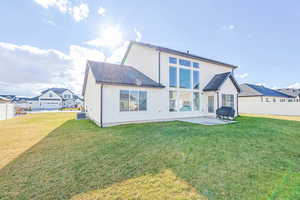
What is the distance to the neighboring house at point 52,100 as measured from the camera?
3900 centimetres

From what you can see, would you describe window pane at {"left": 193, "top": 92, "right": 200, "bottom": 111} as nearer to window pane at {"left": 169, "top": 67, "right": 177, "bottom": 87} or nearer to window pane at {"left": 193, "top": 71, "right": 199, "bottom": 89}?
window pane at {"left": 193, "top": 71, "right": 199, "bottom": 89}

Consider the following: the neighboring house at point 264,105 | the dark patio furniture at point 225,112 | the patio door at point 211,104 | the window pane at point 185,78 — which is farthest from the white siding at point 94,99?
the neighboring house at point 264,105

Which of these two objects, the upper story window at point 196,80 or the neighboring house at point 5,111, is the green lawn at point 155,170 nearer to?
→ the upper story window at point 196,80

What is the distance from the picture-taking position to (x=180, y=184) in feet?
8.95

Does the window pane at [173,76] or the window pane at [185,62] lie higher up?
the window pane at [185,62]

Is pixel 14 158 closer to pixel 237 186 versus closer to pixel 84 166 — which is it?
pixel 84 166

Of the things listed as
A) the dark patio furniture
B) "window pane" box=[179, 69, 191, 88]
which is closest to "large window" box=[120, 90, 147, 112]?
"window pane" box=[179, 69, 191, 88]

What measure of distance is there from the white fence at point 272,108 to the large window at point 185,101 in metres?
14.7

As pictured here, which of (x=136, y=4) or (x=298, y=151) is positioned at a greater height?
(x=136, y=4)

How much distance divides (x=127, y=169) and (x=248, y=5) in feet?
51.8

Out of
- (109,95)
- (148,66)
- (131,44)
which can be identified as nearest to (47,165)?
(109,95)

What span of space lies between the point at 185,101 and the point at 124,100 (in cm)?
619

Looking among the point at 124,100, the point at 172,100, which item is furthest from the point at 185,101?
the point at 124,100

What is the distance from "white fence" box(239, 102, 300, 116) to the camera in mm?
17144
